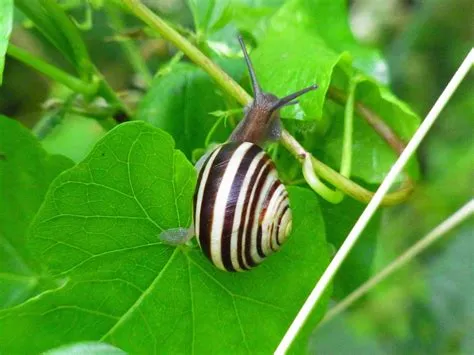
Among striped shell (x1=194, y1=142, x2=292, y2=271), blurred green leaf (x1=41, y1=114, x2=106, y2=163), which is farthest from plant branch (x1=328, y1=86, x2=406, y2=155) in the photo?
blurred green leaf (x1=41, y1=114, x2=106, y2=163)

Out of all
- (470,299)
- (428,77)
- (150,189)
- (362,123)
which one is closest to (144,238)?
(150,189)

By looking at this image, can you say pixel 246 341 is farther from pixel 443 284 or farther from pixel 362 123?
pixel 443 284

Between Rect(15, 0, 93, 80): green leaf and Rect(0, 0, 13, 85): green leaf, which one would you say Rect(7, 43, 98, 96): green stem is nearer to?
Rect(15, 0, 93, 80): green leaf

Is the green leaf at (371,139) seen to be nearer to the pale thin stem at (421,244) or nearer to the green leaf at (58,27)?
the pale thin stem at (421,244)

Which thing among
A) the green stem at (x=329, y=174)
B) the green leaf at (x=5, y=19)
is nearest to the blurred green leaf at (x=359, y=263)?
the green stem at (x=329, y=174)

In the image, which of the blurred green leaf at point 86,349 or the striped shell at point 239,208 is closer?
the blurred green leaf at point 86,349
